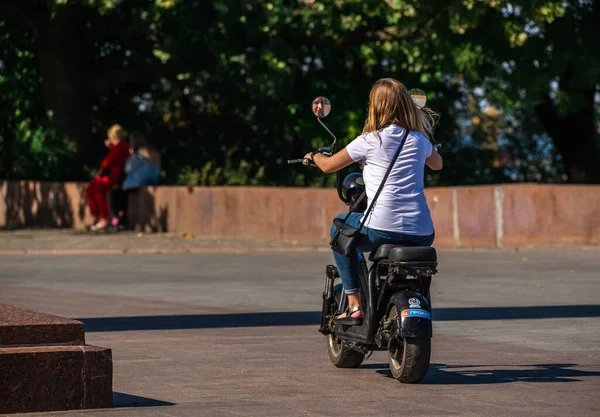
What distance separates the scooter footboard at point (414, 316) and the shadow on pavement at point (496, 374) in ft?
1.25

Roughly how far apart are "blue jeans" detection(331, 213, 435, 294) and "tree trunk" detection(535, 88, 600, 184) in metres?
22.0

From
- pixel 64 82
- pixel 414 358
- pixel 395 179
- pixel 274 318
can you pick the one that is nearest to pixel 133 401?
pixel 414 358

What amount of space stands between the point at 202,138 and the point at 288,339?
22063 mm

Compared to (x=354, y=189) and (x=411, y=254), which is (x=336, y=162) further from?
(x=411, y=254)

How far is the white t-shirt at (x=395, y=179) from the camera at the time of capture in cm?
784

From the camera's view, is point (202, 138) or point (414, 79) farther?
point (202, 138)

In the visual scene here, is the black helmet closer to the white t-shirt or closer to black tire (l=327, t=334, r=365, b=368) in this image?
the white t-shirt

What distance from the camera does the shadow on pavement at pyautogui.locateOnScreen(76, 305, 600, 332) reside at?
10.9 meters

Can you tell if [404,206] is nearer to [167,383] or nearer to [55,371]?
[167,383]

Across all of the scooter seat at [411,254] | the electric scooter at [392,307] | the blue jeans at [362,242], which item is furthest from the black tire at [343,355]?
the scooter seat at [411,254]

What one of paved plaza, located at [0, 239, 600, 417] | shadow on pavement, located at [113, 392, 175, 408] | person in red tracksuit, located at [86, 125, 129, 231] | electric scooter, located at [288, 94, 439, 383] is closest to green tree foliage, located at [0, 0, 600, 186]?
person in red tracksuit, located at [86, 125, 129, 231]

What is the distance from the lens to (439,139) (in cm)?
3109

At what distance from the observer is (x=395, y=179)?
25.8 feet

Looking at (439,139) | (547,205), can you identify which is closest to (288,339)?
(547,205)
